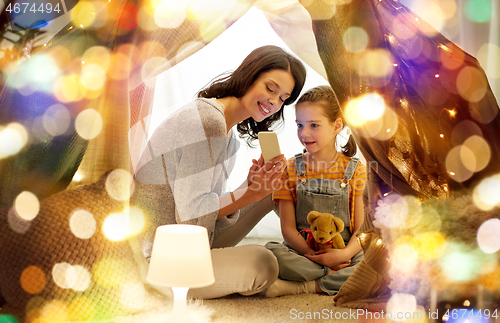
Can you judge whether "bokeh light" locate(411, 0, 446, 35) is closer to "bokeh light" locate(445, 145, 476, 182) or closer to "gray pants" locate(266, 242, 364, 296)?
"bokeh light" locate(445, 145, 476, 182)

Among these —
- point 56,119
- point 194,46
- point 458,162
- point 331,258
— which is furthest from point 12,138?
point 458,162

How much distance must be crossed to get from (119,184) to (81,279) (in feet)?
0.87

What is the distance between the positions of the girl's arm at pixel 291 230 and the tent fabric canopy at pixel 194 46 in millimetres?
305

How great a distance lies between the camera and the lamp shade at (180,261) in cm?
76

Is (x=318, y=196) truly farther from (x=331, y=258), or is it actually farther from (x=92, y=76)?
(x=92, y=76)

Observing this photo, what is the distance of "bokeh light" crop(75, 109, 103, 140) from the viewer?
1.00 m

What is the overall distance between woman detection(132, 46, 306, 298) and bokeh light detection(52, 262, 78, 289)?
0.25 meters

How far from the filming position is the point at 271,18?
4.27 ft

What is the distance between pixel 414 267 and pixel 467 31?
0.99 m

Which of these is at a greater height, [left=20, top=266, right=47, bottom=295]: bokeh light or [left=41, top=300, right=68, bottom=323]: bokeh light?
[left=20, top=266, right=47, bottom=295]: bokeh light

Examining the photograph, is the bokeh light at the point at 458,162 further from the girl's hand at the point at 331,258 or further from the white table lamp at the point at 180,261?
the white table lamp at the point at 180,261

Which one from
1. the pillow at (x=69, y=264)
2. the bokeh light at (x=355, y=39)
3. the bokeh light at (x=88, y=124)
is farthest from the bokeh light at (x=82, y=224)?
the bokeh light at (x=355, y=39)

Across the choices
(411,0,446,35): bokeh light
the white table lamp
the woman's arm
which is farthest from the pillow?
(411,0,446,35): bokeh light

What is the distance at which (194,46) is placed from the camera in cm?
115
